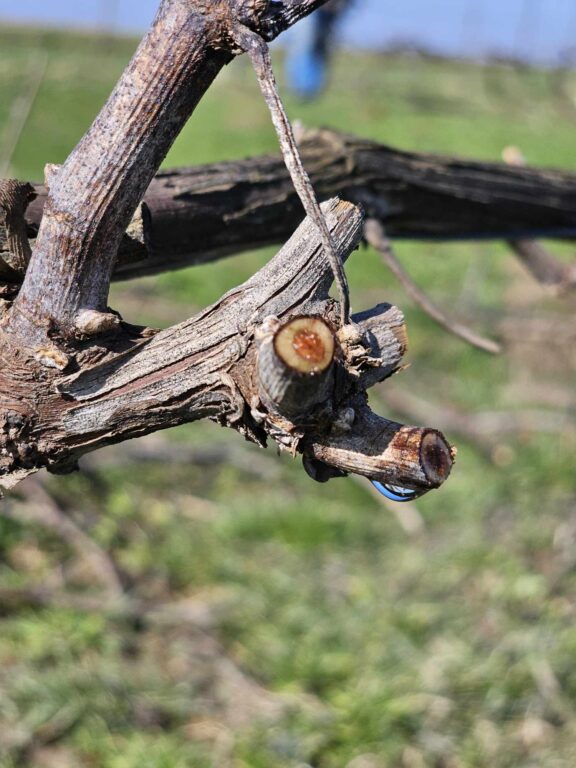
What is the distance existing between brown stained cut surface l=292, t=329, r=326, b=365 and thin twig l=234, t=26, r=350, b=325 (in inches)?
2.8

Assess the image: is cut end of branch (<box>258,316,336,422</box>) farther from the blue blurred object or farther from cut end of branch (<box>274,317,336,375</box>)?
the blue blurred object

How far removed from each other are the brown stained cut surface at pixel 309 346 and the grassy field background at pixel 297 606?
5.67 feet

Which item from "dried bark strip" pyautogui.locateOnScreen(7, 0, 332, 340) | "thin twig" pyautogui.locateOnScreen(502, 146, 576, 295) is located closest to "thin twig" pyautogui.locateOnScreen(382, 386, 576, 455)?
"thin twig" pyautogui.locateOnScreen(502, 146, 576, 295)

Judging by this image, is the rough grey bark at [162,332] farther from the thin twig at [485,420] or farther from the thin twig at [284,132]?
the thin twig at [485,420]

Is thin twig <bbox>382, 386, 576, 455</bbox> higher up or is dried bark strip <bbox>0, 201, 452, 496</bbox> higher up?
thin twig <bbox>382, 386, 576, 455</bbox>

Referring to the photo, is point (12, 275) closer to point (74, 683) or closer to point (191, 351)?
point (191, 351)

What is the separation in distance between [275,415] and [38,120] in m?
6.32

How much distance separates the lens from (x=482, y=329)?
17.0ft

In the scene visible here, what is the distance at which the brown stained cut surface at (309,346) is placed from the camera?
31.2 inches

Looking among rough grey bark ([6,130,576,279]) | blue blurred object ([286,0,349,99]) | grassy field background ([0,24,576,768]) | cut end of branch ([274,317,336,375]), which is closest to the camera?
cut end of branch ([274,317,336,375])

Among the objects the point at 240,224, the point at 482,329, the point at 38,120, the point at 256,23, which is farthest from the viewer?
the point at 38,120

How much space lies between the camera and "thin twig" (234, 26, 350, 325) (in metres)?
0.83

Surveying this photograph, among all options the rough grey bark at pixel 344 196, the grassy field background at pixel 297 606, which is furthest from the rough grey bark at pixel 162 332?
the grassy field background at pixel 297 606

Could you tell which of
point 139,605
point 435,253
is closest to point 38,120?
point 435,253
